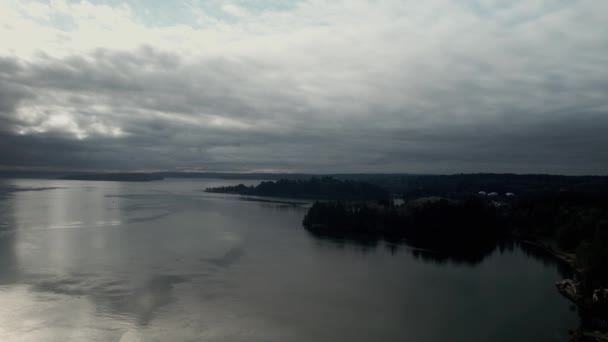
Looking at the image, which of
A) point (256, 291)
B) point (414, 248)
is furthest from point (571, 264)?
point (256, 291)

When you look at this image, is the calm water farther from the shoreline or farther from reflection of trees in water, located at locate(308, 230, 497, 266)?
the shoreline

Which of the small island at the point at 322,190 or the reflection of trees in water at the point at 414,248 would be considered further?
the small island at the point at 322,190

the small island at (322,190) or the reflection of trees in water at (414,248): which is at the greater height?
the small island at (322,190)

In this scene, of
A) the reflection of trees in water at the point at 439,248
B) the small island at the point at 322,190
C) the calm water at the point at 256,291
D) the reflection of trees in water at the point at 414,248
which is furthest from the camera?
the small island at the point at 322,190

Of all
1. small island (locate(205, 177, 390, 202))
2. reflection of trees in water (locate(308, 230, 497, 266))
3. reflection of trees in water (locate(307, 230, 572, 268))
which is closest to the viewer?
reflection of trees in water (locate(307, 230, 572, 268))

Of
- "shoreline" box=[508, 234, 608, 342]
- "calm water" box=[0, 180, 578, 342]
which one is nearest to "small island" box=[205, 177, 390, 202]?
"shoreline" box=[508, 234, 608, 342]

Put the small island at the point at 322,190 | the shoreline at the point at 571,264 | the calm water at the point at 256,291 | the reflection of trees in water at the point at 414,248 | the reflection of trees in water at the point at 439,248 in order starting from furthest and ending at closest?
the small island at the point at 322,190 → the reflection of trees in water at the point at 414,248 → the reflection of trees in water at the point at 439,248 → the calm water at the point at 256,291 → the shoreline at the point at 571,264

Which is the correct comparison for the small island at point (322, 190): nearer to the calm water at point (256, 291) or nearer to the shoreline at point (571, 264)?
the shoreline at point (571, 264)

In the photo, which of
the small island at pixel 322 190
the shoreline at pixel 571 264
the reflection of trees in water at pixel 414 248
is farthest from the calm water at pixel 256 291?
the small island at pixel 322 190
